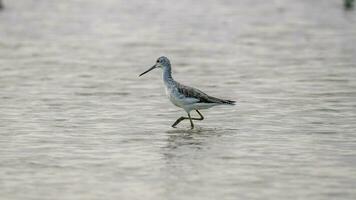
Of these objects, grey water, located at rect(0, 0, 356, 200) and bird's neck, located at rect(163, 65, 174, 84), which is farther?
bird's neck, located at rect(163, 65, 174, 84)

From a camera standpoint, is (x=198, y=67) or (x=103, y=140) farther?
(x=198, y=67)

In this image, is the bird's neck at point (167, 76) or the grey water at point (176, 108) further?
the bird's neck at point (167, 76)

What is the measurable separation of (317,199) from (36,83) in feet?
40.3

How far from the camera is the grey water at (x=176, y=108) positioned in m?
13.9

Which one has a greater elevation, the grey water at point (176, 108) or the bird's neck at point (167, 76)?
the bird's neck at point (167, 76)

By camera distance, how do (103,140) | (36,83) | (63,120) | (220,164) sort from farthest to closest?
(36,83) < (63,120) < (103,140) < (220,164)

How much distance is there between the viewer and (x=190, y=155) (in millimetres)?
15766

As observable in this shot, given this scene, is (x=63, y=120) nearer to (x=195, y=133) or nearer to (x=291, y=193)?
(x=195, y=133)

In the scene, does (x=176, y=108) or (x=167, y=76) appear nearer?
(x=167, y=76)

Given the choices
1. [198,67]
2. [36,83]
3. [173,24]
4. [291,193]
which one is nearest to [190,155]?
[291,193]

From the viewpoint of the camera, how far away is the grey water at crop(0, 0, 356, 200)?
45.8 ft

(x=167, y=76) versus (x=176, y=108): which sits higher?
(x=167, y=76)

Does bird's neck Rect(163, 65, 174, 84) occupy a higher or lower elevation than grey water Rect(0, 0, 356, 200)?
higher

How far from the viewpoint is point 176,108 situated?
20719mm
